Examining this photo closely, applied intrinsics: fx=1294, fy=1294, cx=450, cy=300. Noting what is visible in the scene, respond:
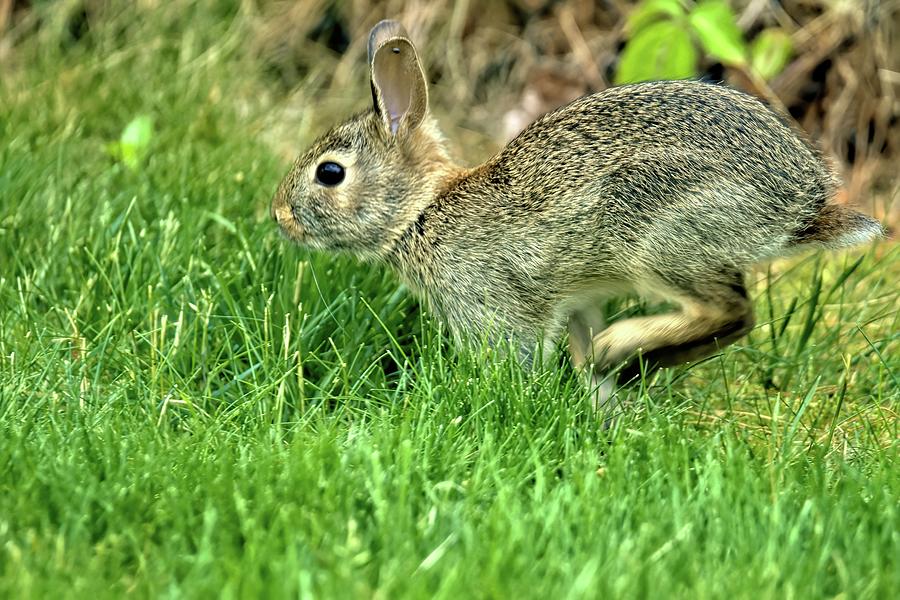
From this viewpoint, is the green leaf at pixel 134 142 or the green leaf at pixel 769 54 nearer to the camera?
the green leaf at pixel 134 142

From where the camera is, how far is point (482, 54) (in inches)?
286

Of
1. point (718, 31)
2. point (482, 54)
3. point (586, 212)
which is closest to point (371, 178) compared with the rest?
point (586, 212)

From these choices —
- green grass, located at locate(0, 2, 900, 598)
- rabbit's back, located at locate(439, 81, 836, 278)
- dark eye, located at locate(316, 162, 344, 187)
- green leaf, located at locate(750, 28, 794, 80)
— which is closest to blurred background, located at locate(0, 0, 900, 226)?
green leaf, located at locate(750, 28, 794, 80)

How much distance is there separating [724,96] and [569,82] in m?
3.09

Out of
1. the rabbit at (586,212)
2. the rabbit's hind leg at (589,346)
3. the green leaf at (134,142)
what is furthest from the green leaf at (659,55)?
the green leaf at (134,142)

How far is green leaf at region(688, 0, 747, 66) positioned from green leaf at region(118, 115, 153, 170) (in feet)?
7.31

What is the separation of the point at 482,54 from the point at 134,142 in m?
2.61

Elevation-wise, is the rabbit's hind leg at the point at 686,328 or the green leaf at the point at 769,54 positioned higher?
the green leaf at the point at 769,54

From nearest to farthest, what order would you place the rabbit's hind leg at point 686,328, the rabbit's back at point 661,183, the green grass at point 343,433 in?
the green grass at point 343,433
the rabbit's back at point 661,183
the rabbit's hind leg at point 686,328

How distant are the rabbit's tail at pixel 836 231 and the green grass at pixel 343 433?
427mm

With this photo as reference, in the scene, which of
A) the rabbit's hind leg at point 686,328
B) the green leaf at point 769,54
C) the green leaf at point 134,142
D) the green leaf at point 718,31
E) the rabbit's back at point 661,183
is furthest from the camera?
the green leaf at point 769,54

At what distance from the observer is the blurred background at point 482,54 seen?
6.31 meters

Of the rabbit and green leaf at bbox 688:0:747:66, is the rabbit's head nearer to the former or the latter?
the rabbit

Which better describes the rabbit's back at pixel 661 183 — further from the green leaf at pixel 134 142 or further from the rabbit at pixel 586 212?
the green leaf at pixel 134 142
